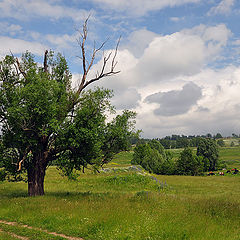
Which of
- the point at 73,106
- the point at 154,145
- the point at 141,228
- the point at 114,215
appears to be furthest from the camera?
the point at 154,145

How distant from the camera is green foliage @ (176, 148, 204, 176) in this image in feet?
269

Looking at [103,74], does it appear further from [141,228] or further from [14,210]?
[141,228]

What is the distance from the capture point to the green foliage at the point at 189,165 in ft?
269

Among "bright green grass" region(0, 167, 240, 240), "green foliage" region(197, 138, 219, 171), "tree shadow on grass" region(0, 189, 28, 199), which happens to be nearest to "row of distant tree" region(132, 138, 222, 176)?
"green foliage" region(197, 138, 219, 171)

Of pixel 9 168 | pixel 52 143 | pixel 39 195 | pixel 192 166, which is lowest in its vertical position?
pixel 192 166

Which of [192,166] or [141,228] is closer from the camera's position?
[141,228]

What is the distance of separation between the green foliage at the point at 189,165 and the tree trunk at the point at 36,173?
6985 cm

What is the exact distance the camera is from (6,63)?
19875mm

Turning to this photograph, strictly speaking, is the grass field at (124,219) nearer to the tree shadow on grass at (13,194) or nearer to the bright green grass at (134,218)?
the bright green grass at (134,218)

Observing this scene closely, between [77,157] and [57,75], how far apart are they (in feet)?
25.8

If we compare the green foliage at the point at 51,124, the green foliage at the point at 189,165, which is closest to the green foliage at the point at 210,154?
the green foliage at the point at 189,165

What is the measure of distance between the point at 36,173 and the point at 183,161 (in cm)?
7117

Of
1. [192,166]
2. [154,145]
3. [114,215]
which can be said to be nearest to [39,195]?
[114,215]

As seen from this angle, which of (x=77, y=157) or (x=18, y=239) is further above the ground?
(x=77, y=157)
